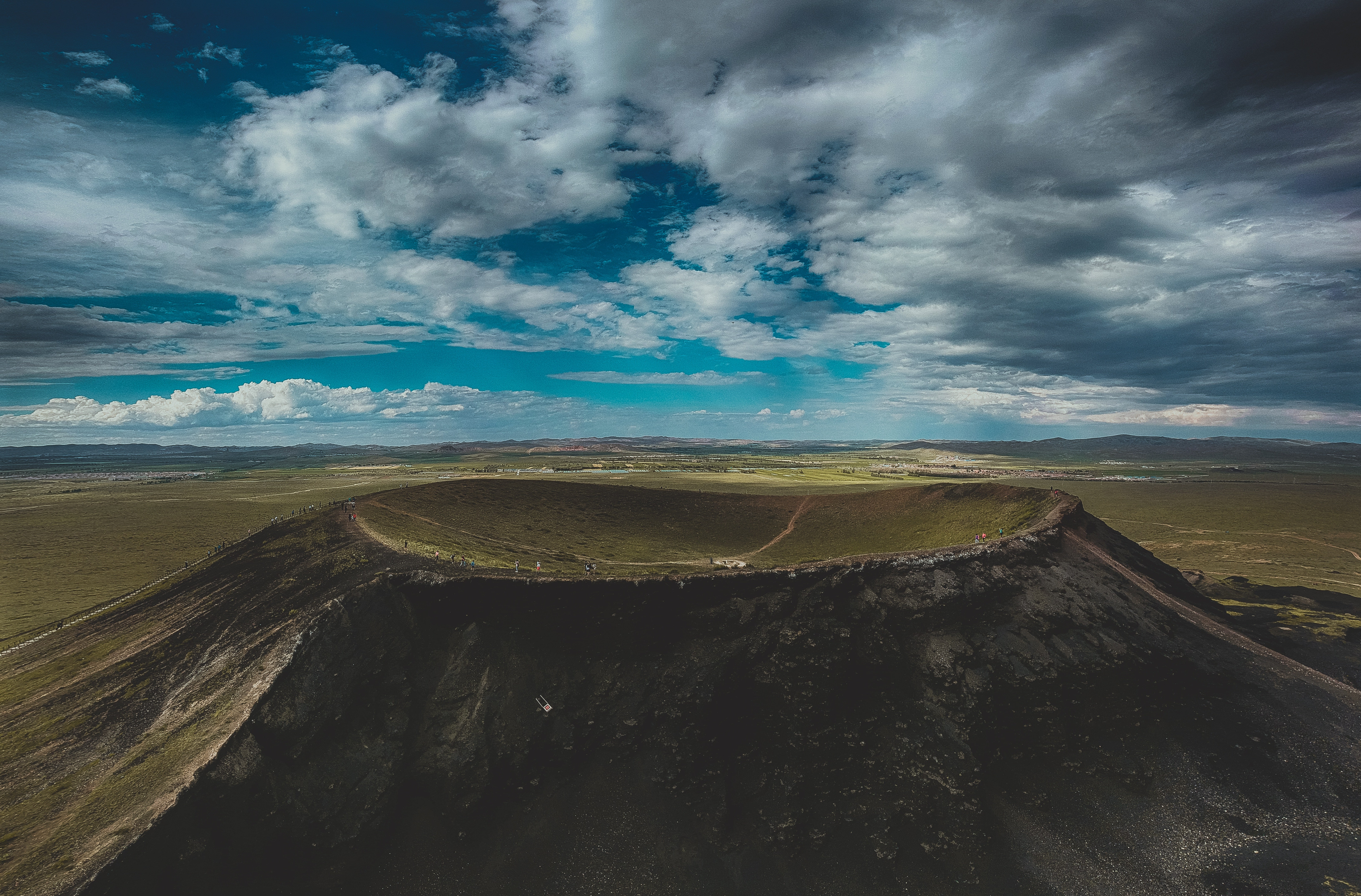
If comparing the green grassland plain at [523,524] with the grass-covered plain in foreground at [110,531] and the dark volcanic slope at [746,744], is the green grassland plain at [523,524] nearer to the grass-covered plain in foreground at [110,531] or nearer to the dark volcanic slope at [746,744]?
the grass-covered plain in foreground at [110,531]

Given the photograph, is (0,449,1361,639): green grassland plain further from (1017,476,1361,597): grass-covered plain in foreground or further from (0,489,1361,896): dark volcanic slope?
(0,489,1361,896): dark volcanic slope

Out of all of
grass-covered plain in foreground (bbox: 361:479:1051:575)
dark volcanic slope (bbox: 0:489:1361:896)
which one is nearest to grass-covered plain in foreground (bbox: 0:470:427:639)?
grass-covered plain in foreground (bbox: 361:479:1051:575)

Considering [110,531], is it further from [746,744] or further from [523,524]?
[746,744]

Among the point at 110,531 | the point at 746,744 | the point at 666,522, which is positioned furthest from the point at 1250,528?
the point at 110,531

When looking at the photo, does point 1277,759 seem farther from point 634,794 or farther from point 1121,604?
point 634,794

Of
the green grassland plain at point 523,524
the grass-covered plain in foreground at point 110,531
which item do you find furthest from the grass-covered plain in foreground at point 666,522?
the grass-covered plain in foreground at point 110,531

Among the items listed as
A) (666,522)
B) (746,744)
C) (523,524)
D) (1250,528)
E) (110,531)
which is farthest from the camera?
(1250,528)
